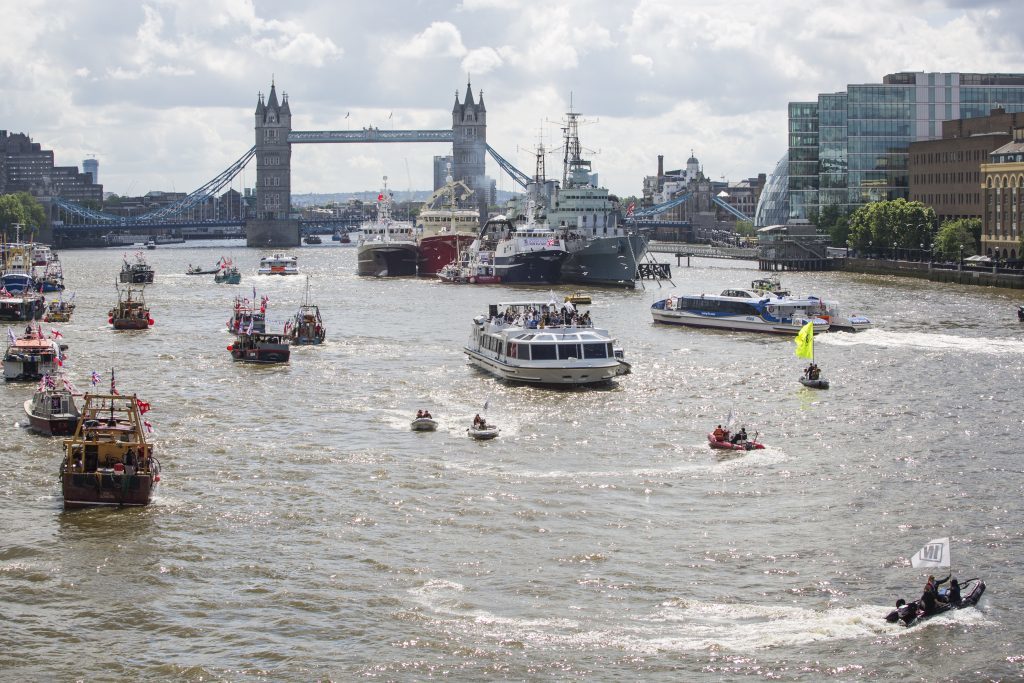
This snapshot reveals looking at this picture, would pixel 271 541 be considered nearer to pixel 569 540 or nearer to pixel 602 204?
pixel 569 540

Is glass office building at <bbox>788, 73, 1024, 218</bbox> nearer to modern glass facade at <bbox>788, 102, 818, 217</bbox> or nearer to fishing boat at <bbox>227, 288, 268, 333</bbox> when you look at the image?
modern glass facade at <bbox>788, 102, 818, 217</bbox>

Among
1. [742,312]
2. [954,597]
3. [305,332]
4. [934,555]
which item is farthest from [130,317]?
[954,597]

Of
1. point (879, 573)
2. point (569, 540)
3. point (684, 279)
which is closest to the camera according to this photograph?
point (879, 573)

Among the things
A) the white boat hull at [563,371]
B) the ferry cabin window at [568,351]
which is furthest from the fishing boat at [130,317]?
the ferry cabin window at [568,351]

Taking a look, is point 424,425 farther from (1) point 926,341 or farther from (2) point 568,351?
(1) point 926,341

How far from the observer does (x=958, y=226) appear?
130125 mm

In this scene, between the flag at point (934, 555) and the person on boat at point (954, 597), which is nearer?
the person on boat at point (954, 597)

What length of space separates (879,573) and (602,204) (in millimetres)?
117367

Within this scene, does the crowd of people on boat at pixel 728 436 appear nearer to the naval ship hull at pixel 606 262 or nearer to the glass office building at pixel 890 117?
the naval ship hull at pixel 606 262

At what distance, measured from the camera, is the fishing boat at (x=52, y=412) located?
4803cm

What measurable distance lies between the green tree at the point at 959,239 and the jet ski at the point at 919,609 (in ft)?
334

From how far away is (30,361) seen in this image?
6084cm


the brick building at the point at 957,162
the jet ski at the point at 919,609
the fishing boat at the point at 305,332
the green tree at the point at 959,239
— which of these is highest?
the brick building at the point at 957,162

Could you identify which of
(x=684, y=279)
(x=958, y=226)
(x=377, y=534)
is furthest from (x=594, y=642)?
(x=684, y=279)
